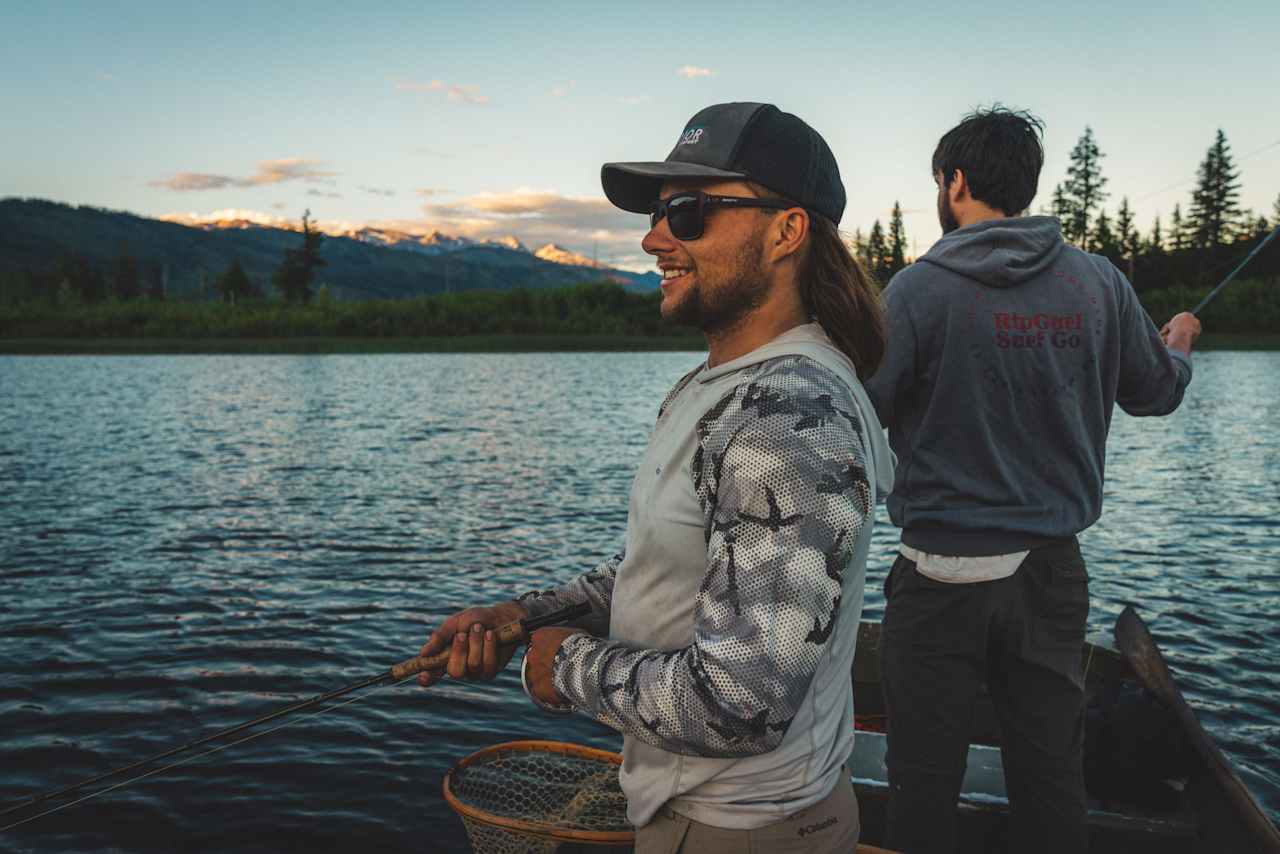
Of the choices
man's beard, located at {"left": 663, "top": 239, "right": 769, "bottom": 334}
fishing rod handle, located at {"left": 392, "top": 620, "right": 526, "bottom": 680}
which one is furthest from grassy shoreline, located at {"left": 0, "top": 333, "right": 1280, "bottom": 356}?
man's beard, located at {"left": 663, "top": 239, "right": 769, "bottom": 334}

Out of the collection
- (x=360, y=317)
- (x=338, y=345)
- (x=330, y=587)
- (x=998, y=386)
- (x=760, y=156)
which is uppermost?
(x=360, y=317)

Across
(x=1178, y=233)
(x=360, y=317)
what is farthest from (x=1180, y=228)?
(x=360, y=317)

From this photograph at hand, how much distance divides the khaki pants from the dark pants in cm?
127

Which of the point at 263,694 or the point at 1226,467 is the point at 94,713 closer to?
the point at 263,694

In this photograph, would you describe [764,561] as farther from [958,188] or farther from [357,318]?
[357,318]

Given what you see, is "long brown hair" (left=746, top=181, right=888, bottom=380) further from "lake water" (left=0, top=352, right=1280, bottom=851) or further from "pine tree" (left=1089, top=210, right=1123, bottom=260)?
"pine tree" (left=1089, top=210, right=1123, bottom=260)

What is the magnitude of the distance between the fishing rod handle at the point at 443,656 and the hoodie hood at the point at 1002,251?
6.46 feet

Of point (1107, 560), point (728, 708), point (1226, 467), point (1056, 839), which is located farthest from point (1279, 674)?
point (1226, 467)

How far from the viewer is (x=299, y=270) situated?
121250mm

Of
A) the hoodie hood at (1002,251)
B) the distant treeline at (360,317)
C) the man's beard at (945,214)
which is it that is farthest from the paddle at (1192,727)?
the distant treeline at (360,317)

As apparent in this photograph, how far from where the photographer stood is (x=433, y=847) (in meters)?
6.69

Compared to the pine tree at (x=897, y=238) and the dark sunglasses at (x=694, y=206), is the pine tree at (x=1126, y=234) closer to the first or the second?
the pine tree at (x=897, y=238)

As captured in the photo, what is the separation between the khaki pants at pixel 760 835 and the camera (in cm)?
209

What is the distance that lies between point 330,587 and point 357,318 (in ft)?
302
